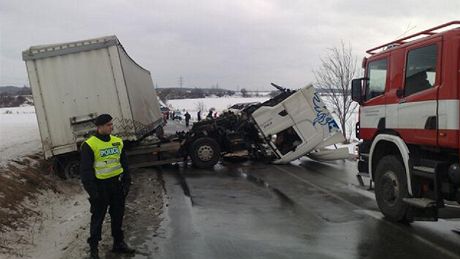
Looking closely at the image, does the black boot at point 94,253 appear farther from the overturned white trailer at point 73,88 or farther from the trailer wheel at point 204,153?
the trailer wheel at point 204,153

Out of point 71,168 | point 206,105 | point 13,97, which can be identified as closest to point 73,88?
point 71,168

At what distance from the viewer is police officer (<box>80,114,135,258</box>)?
5.51 metres

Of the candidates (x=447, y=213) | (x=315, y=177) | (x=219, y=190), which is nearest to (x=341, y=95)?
(x=315, y=177)

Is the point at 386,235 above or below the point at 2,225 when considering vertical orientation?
below

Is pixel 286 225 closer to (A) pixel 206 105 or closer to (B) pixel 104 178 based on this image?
(B) pixel 104 178

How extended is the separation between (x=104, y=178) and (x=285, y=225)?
2972 millimetres

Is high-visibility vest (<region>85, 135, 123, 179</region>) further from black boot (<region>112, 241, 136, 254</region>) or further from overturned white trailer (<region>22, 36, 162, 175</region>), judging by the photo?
overturned white trailer (<region>22, 36, 162, 175</region>)

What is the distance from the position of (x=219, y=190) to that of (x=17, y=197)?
405 cm

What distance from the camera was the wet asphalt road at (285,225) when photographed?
5.95 metres

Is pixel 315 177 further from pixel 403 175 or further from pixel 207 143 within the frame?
pixel 403 175

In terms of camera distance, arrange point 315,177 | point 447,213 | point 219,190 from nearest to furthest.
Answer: point 447,213
point 219,190
point 315,177

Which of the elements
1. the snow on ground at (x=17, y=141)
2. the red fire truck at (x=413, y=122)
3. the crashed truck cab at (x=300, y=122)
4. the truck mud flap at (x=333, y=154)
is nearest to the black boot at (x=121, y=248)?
the red fire truck at (x=413, y=122)

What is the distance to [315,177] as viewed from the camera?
12188 mm

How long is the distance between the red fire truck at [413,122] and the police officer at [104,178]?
12.6 feet
